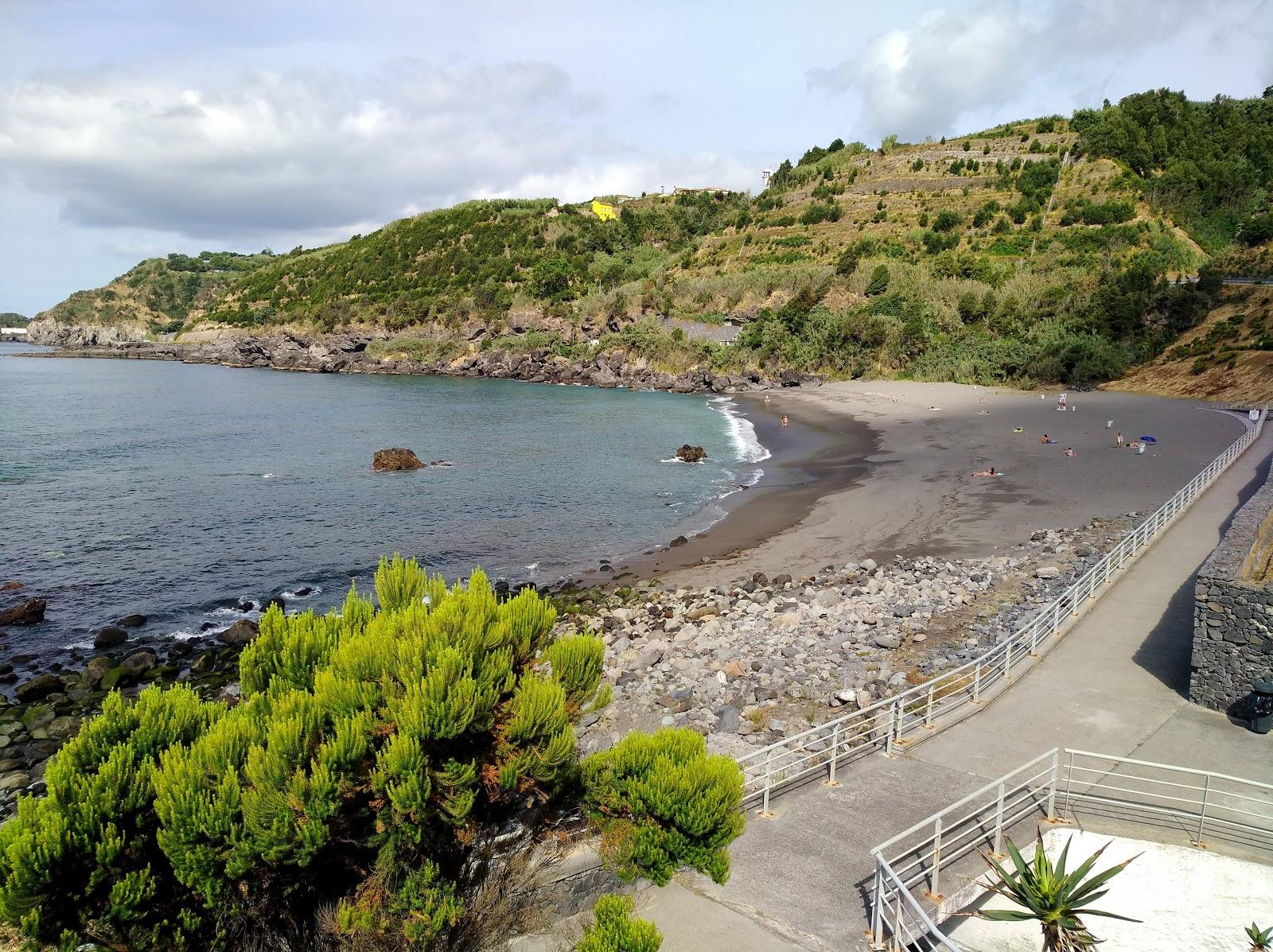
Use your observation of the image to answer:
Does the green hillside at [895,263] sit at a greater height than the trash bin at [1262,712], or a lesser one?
greater

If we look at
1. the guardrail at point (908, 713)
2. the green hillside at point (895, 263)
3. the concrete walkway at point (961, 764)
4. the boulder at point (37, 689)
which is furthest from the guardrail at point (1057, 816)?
the green hillside at point (895, 263)

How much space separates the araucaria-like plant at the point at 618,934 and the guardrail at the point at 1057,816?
2082mm

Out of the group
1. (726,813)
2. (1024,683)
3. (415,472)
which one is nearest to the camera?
(726,813)

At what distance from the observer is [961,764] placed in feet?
28.0

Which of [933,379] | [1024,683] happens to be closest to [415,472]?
[1024,683]

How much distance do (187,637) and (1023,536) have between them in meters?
21.6

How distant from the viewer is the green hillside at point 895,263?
61.9 m

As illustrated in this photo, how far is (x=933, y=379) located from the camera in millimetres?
60500


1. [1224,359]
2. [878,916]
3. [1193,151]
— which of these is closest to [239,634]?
[878,916]

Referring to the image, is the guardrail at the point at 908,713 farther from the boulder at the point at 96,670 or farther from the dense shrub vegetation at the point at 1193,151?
the dense shrub vegetation at the point at 1193,151

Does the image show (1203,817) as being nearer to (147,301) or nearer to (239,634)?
(239,634)

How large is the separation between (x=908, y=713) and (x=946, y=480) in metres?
22.2

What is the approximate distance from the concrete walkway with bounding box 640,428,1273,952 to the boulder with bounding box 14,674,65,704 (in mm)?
13958

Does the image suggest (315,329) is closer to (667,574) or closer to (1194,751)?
(667,574)
